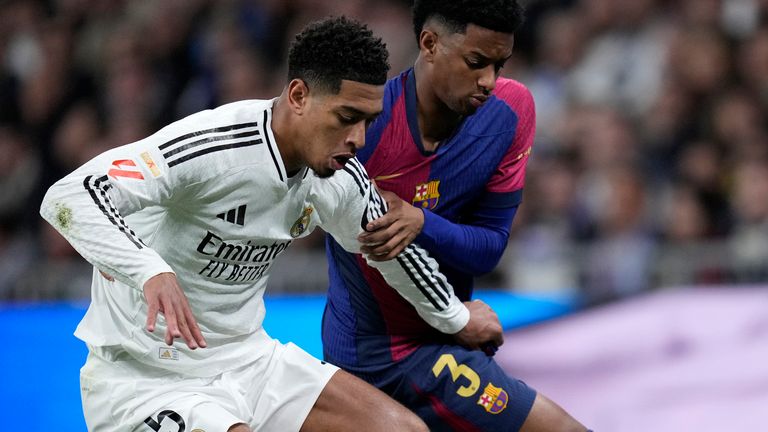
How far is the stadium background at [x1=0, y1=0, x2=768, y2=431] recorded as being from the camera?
5188 mm

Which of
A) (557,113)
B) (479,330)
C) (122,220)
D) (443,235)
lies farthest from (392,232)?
(557,113)

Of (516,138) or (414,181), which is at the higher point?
(516,138)

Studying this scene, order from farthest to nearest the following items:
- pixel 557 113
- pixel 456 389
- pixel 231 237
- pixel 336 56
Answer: pixel 557 113 < pixel 456 389 < pixel 231 237 < pixel 336 56

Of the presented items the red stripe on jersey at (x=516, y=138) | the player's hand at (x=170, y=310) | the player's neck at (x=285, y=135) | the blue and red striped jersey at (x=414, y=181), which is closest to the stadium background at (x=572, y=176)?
the blue and red striped jersey at (x=414, y=181)

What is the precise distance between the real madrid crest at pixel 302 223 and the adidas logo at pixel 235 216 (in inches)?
8.2

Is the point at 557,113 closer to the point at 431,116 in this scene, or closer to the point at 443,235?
the point at 431,116

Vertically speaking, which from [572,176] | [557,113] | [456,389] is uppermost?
[557,113]

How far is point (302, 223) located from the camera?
356 cm

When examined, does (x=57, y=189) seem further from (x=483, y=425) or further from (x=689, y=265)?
(x=689, y=265)

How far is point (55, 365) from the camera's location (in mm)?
5449

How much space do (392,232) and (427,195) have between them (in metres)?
0.39

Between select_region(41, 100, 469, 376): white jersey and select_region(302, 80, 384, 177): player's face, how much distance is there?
134 millimetres

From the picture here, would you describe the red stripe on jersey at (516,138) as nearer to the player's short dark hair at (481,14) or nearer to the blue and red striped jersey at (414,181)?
the blue and red striped jersey at (414,181)

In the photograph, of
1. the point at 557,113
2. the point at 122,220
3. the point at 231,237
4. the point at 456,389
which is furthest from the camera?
the point at 557,113
